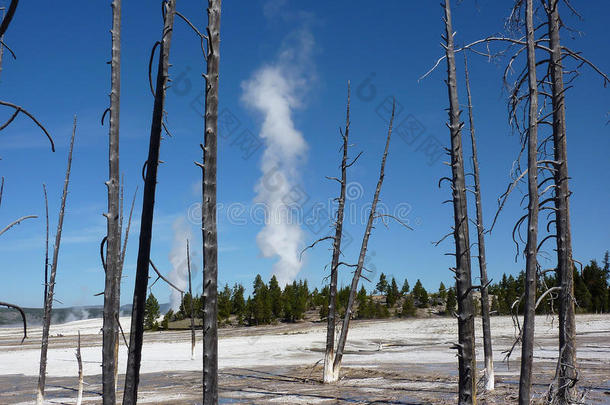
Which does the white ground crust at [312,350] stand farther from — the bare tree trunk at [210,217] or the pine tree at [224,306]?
the bare tree trunk at [210,217]

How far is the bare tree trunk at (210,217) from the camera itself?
20.0ft

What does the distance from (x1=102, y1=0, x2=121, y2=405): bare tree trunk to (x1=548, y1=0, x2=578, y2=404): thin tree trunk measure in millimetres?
7160

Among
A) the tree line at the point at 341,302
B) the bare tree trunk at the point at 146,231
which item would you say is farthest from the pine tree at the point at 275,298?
the bare tree trunk at the point at 146,231

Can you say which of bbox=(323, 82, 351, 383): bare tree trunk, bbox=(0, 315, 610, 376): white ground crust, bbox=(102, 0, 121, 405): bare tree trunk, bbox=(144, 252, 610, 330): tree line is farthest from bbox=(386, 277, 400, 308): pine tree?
bbox=(102, 0, 121, 405): bare tree trunk

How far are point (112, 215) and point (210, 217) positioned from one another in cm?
141

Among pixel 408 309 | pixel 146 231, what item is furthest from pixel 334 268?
pixel 408 309

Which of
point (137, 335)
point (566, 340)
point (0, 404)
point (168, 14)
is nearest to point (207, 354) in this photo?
point (137, 335)

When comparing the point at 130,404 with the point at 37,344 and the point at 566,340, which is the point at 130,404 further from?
the point at 37,344

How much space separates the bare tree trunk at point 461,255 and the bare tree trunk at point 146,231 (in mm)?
5405

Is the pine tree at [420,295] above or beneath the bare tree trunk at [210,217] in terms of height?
beneath

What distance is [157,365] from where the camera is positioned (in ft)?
97.7

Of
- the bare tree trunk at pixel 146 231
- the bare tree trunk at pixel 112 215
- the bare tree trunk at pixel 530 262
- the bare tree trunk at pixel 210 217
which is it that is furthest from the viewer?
the bare tree trunk at pixel 530 262

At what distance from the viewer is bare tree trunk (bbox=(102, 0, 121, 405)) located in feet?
21.8

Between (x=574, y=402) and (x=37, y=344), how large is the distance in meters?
53.1
